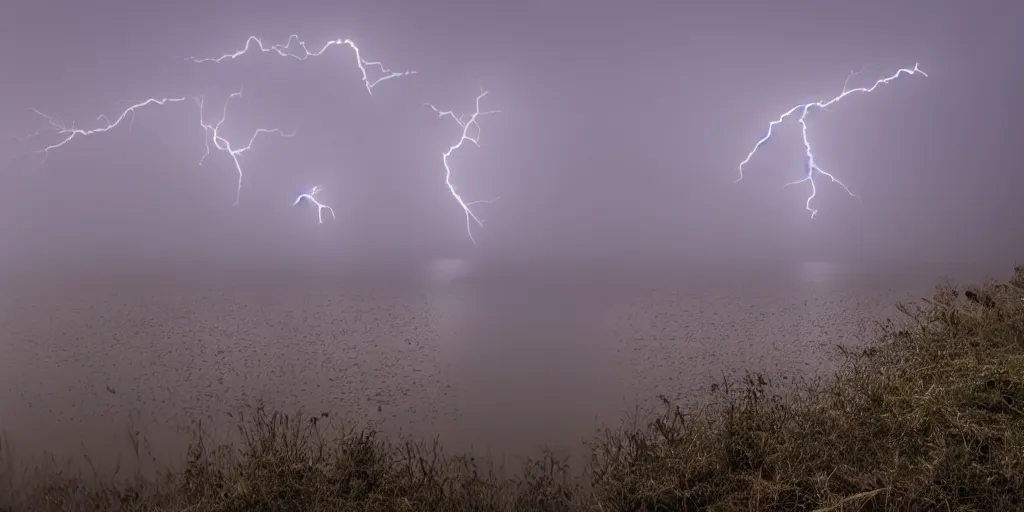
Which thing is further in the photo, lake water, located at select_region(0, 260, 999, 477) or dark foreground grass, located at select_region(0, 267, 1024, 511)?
lake water, located at select_region(0, 260, 999, 477)

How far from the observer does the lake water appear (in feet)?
12.7

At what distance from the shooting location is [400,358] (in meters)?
5.35

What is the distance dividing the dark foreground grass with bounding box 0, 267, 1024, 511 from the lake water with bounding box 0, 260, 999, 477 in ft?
1.49

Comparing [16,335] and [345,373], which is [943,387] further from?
[16,335]

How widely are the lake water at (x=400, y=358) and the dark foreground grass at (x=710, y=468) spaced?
1.49ft

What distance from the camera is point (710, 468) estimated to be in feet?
8.71

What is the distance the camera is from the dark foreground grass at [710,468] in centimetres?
245

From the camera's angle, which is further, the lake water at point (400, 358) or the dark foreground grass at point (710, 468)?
the lake water at point (400, 358)

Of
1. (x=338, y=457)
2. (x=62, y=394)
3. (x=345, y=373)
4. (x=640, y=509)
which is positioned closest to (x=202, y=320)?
(x=62, y=394)

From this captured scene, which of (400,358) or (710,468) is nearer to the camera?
(710,468)

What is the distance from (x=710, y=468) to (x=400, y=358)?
327 cm

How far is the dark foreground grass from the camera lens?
96.5 inches

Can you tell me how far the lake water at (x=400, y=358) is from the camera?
3883 mm

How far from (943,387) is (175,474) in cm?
394
